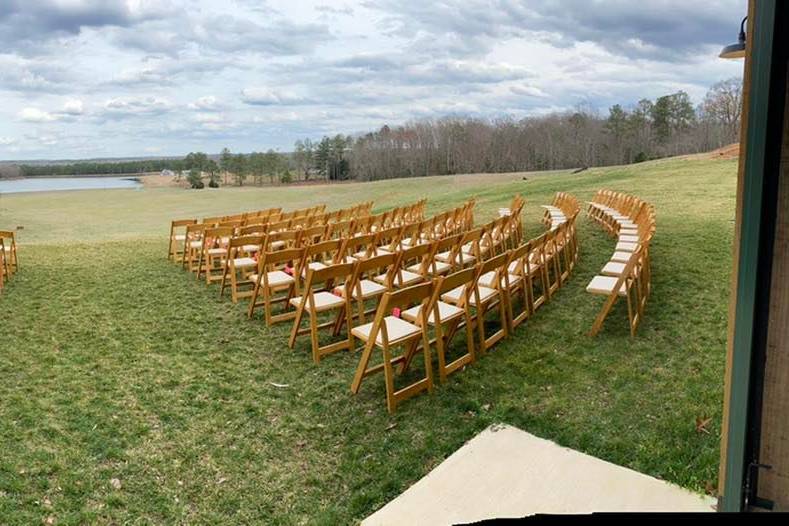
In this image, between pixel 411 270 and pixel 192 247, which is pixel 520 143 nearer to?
pixel 192 247

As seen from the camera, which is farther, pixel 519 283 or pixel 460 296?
pixel 519 283

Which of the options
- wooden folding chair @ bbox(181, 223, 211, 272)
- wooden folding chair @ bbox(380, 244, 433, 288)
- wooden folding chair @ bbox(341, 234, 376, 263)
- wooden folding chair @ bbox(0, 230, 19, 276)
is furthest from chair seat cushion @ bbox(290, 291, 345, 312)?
wooden folding chair @ bbox(0, 230, 19, 276)

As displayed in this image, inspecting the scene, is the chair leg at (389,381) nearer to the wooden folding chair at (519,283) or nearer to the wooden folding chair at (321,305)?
the wooden folding chair at (321,305)

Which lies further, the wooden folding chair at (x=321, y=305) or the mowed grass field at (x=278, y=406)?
the wooden folding chair at (x=321, y=305)

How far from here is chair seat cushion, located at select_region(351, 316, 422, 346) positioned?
3713 mm

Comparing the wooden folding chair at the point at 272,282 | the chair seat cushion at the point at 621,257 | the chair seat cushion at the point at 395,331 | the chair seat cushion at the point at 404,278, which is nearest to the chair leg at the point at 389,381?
the chair seat cushion at the point at 395,331

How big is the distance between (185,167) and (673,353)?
52.3 metres

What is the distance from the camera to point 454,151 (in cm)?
5603

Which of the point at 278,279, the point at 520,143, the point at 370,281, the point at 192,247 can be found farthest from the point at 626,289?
the point at 520,143

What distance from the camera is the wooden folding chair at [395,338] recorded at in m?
3.54

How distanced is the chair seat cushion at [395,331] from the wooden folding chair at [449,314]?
0.11 metres

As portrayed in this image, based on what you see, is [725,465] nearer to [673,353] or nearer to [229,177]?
[673,353]

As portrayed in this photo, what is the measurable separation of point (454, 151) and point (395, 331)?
53.8m

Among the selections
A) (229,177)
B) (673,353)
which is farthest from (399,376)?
(229,177)
